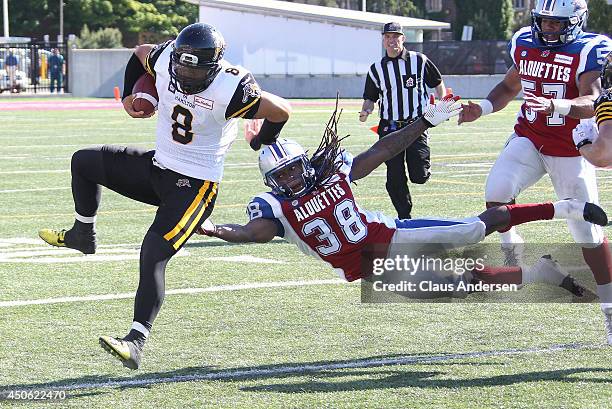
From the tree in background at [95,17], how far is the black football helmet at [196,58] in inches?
2282

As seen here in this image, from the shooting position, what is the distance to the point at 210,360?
6.27 m

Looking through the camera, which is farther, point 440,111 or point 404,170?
point 404,170

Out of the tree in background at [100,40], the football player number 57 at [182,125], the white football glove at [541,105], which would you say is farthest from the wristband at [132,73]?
the tree in background at [100,40]

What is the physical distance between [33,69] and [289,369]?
36.2 m

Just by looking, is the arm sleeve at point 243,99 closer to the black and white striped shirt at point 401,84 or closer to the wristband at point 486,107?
the wristband at point 486,107

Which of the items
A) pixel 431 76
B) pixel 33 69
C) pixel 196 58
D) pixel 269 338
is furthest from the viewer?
pixel 33 69

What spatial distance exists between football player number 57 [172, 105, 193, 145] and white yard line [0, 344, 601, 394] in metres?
1.17

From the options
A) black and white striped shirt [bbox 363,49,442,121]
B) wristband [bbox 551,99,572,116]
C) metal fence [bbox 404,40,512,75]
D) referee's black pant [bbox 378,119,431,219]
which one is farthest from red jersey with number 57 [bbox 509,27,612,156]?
metal fence [bbox 404,40,512,75]

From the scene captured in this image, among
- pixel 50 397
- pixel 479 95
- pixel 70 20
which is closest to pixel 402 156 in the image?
pixel 50 397

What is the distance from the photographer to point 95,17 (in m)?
64.0

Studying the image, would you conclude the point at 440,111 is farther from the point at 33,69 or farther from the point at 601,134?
the point at 33,69

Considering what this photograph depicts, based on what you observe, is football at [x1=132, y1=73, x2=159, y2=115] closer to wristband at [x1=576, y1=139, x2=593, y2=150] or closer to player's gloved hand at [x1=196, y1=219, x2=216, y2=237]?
player's gloved hand at [x1=196, y1=219, x2=216, y2=237]

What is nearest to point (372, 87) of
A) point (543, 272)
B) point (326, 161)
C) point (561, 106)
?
point (543, 272)

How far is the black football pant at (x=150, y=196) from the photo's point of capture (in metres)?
6.00
